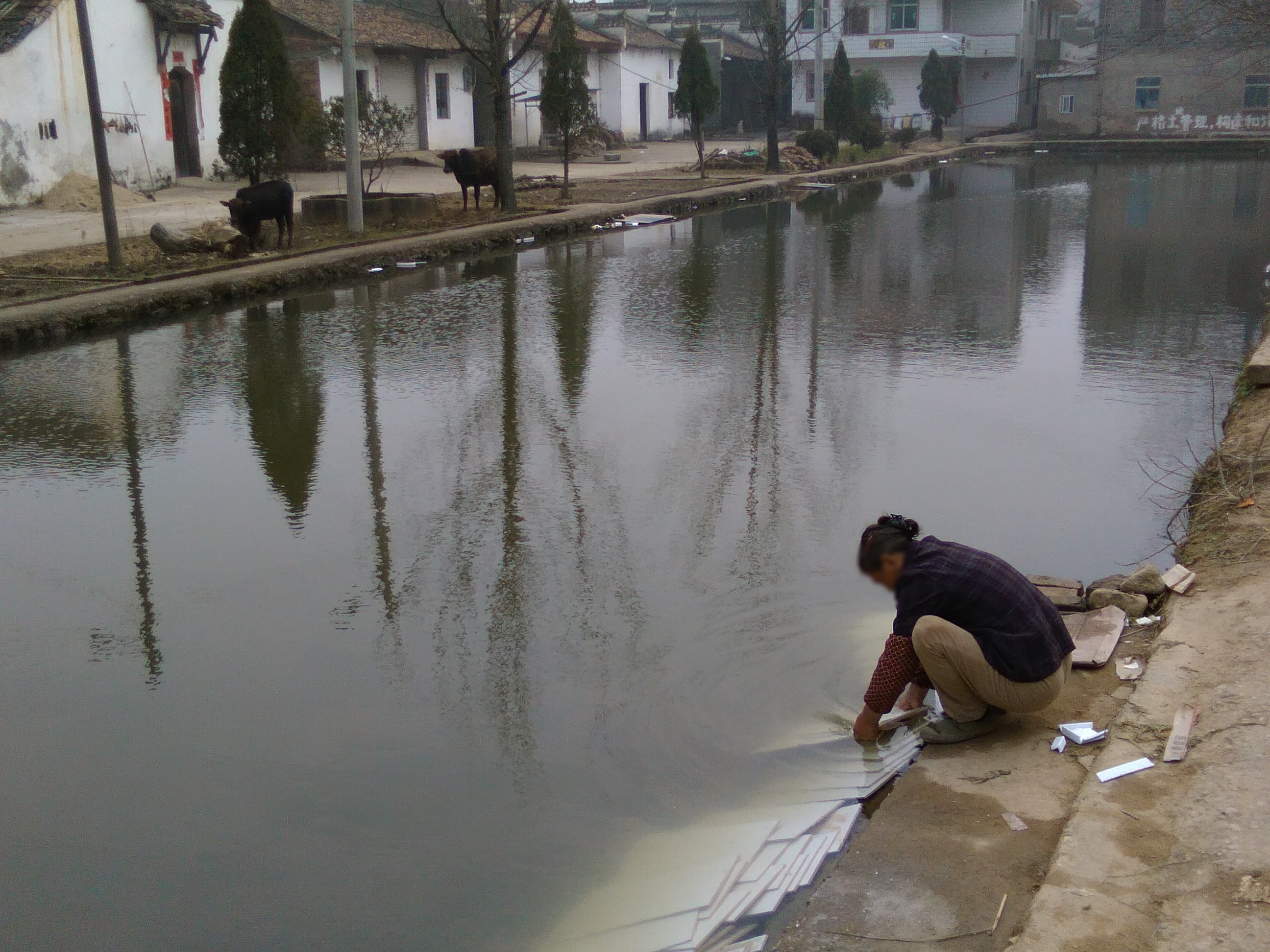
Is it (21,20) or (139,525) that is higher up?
(21,20)

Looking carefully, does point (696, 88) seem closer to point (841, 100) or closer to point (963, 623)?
point (841, 100)

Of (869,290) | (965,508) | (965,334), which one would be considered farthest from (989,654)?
(869,290)

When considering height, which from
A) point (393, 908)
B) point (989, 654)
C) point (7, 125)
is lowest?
point (393, 908)

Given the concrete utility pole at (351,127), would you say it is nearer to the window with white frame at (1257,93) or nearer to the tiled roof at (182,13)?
the tiled roof at (182,13)

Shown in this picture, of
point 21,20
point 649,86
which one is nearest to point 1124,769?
point 21,20

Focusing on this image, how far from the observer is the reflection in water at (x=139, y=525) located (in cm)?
557

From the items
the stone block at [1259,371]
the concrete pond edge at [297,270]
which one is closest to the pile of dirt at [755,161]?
the concrete pond edge at [297,270]

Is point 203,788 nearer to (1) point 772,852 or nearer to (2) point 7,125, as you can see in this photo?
(1) point 772,852

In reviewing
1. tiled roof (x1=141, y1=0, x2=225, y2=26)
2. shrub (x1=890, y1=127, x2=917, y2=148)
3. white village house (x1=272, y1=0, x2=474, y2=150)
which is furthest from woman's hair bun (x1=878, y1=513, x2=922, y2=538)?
shrub (x1=890, y1=127, x2=917, y2=148)

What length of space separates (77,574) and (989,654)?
4.39 metres

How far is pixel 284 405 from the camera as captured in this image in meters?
9.45

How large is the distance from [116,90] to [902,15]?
36765 mm

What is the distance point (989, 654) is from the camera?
4.51 meters

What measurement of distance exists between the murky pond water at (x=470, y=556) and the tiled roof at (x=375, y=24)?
20.6 metres
